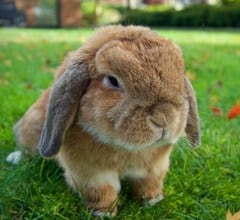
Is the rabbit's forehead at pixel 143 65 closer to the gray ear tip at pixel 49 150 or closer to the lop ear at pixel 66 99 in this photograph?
the lop ear at pixel 66 99

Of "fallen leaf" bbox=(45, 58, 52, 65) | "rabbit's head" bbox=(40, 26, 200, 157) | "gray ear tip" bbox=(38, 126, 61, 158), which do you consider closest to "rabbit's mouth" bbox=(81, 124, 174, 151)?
"rabbit's head" bbox=(40, 26, 200, 157)

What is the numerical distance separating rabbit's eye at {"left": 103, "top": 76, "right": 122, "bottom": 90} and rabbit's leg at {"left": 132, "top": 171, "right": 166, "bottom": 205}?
2.03 ft

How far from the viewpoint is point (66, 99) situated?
222cm

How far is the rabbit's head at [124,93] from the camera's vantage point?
2008 mm

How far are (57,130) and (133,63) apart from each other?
48 centimetres

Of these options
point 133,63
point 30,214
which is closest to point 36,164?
point 30,214

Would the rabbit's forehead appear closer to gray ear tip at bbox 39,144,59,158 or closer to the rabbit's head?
the rabbit's head

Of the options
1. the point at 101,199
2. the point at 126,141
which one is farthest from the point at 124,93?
the point at 101,199

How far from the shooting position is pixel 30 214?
2.42 metres

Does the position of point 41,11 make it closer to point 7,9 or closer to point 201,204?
point 7,9

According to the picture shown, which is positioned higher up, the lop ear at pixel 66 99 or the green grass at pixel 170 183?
the lop ear at pixel 66 99

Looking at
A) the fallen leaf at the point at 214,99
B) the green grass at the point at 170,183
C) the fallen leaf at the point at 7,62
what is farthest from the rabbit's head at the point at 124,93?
the fallen leaf at the point at 7,62

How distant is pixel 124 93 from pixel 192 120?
2.00ft

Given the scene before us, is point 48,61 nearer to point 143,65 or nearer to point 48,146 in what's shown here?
point 48,146
